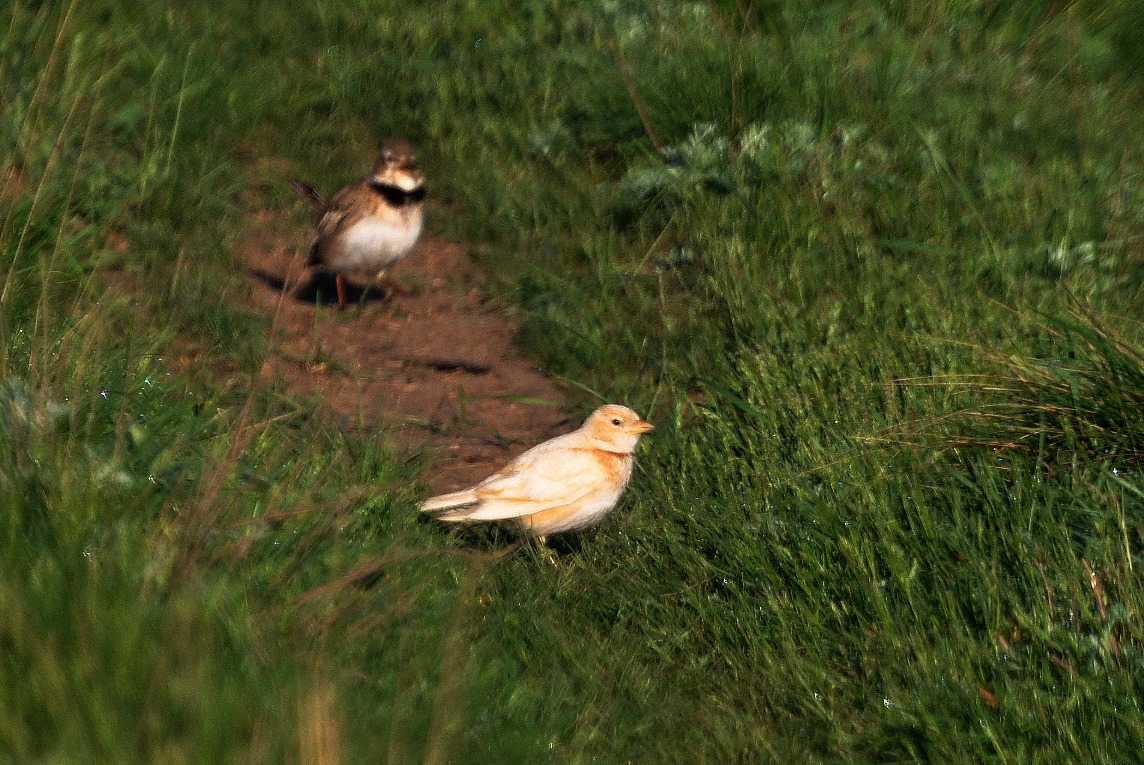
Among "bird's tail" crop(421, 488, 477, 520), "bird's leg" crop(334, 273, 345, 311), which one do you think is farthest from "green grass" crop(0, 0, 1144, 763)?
"bird's leg" crop(334, 273, 345, 311)

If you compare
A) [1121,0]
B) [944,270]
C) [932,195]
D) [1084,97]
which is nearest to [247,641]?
[944,270]

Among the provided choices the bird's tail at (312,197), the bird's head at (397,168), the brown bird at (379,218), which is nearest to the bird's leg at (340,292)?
the brown bird at (379,218)

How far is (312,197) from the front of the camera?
330 inches

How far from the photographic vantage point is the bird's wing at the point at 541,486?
551 centimetres

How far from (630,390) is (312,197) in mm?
2595

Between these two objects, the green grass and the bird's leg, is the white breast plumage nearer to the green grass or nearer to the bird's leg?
the bird's leg

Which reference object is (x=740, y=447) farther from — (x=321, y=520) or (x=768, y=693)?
(x=321, y=520)

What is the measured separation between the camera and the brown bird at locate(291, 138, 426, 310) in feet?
25.4

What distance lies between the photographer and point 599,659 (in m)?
4.67

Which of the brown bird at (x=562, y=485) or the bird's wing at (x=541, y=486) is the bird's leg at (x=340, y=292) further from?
the bird's wing at (x=541, y=486)

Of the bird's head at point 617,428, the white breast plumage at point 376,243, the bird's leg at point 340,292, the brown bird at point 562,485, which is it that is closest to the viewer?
the brown bird at point 562,485

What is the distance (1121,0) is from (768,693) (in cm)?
582

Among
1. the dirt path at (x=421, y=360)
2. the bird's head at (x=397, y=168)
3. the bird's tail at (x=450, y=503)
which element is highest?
the bird's head at (x=397, y=168)

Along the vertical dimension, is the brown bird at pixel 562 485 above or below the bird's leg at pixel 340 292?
above
